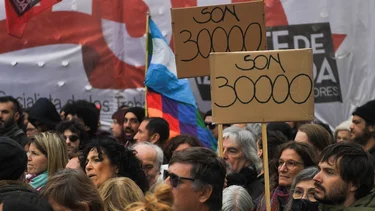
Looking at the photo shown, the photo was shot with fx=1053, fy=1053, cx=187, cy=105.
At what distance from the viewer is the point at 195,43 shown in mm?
8719

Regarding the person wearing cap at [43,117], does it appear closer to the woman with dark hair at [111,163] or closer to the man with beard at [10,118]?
the man with beard at [10,118]

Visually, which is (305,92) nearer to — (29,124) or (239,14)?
(239,14)

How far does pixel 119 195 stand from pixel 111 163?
1098mm

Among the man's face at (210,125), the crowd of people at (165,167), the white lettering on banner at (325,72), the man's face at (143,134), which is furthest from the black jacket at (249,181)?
the white lettering on banner at (325,72)

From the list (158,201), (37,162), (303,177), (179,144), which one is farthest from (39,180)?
(158,201)

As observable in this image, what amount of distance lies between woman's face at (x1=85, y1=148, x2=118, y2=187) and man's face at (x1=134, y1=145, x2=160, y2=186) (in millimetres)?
836

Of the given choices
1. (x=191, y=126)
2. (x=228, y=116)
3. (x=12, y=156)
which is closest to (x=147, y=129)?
(x=191, y=126)

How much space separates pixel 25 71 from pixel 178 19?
4.91 m

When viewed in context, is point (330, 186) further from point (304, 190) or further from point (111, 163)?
point (111, 163)

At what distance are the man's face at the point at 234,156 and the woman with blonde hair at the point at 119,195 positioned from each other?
8.58 feet

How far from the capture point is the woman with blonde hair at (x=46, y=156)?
8461 millimetres

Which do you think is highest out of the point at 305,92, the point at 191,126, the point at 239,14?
the point at 239,14

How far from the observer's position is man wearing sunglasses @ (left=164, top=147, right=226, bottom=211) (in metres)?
5.70

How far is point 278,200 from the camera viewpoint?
777 cm
